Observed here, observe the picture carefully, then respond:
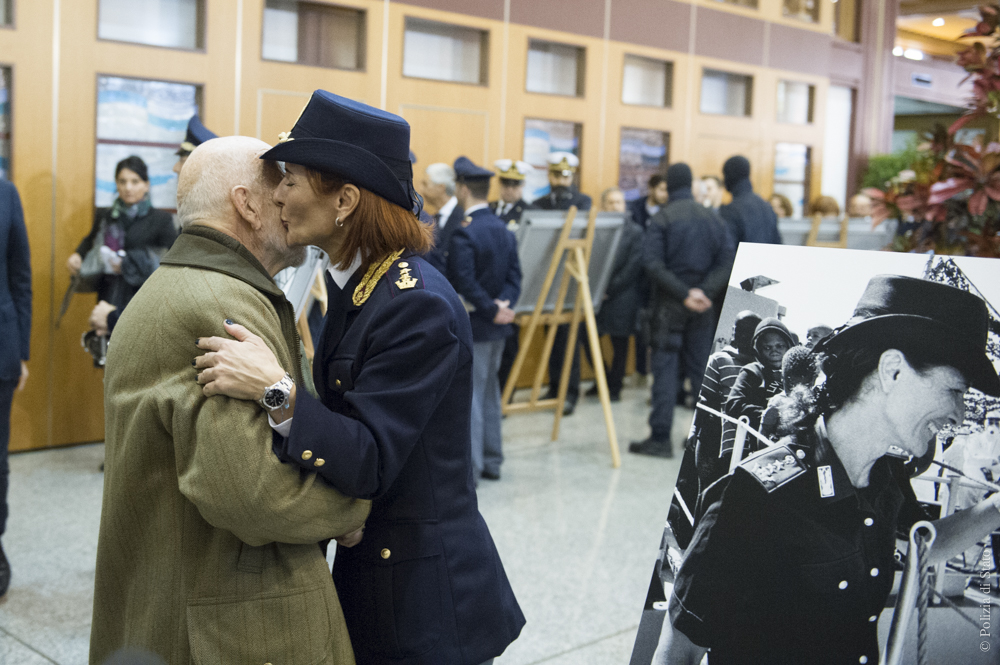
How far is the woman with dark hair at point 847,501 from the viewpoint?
1456 mm

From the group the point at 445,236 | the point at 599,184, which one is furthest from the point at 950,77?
the point at 445,236

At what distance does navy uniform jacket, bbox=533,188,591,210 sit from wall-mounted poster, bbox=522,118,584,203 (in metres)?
0.65

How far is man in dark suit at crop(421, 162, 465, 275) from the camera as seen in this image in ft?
16.1

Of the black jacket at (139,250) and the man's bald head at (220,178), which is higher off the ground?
the man's bald head at (220,178)

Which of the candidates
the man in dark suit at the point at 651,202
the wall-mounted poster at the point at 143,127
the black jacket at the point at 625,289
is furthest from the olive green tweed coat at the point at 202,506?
the man in dark suit at the point at 651,202

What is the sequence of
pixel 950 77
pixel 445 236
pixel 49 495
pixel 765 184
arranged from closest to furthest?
1. pixel 49 495
2. pixel 445 236
3. pixel 765 184
4. pixel 950 77

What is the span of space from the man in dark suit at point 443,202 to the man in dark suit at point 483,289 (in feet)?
0.21

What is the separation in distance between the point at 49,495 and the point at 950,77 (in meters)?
12.8

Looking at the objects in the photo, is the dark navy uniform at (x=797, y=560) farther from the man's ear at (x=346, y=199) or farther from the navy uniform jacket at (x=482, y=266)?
the navy uniform jacket at (x=482, y=266)

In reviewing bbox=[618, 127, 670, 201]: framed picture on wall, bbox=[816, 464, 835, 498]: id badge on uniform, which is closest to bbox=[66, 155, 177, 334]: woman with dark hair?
bbox=[816, 464, 835, 498]: id badge on uniform

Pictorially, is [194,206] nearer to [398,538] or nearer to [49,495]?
[398,538]

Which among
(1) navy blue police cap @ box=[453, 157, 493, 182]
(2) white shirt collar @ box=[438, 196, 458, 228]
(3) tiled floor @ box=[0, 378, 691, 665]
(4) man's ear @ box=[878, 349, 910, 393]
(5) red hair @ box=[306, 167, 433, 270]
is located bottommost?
(3) tiled floor @ box=[0, 378, 691, 665]

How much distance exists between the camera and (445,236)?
490 cm

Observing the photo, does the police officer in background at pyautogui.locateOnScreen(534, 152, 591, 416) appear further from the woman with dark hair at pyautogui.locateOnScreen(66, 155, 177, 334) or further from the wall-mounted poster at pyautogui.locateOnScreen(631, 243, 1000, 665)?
the wall-mounted poster at pyautogui.locateOnScreen(631, 243, 1000, 665)
